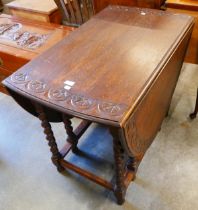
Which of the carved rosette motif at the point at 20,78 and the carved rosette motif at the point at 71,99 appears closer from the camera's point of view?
the carved rosette motif at the point at 71,99

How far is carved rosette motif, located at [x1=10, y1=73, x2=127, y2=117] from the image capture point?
892 mm

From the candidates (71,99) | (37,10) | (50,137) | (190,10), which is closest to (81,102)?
(71,99)

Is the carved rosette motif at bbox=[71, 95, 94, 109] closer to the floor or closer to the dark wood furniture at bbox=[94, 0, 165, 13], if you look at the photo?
the floor

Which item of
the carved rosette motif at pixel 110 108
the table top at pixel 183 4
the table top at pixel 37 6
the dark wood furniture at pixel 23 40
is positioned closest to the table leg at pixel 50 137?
the carved rosette motif at pixel 110 108

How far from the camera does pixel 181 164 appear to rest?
1.53m

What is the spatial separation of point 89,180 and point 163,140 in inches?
24.0

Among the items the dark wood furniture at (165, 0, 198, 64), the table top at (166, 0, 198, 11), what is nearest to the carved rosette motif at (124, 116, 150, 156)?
the dark wood furniture at (165, 0, 198, 64)

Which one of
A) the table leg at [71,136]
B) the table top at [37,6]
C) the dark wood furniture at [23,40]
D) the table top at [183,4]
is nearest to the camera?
the table leg at [71,136]

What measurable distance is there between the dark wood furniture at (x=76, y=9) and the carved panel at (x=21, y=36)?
0.28m

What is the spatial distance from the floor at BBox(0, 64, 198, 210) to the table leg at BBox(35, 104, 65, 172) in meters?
0.12

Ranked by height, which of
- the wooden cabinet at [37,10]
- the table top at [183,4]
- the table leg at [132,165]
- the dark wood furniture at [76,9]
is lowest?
the table leg at [132,165]

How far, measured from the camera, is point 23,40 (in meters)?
1.93

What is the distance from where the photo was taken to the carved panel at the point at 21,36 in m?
1.88

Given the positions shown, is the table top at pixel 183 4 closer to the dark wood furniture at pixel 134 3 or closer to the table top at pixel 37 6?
the dark wood furniture at pixel 134 3
